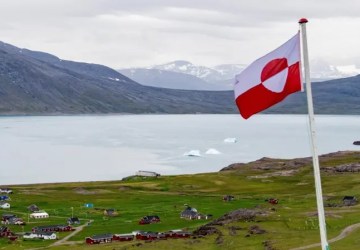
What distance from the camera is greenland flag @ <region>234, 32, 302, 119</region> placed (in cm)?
1978

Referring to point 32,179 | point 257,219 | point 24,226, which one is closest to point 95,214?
point 24,226

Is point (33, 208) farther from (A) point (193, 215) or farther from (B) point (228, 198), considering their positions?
(B) point (228, 198)

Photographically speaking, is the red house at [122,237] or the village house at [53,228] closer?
the red house at [122,237]

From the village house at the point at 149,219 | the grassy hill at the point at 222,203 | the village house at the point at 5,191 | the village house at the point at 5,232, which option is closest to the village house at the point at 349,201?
the grassy hill at the point at 222,203

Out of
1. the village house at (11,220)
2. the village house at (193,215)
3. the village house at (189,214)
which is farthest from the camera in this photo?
the village house at (11,220)

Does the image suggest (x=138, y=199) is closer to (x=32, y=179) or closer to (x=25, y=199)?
(x=25, y=199)

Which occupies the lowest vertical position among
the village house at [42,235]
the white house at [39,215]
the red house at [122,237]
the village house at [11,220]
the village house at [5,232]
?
the red house at [122,237]

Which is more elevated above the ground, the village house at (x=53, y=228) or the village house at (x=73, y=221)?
the village house at (x=73, y=221)

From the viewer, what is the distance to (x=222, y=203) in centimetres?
11456

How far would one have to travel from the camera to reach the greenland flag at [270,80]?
19781 mm

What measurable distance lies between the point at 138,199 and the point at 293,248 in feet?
233

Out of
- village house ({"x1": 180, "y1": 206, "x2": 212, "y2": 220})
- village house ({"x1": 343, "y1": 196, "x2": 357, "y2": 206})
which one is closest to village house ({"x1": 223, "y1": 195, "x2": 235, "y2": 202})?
village house ({"x1": 180, "y1": 206, "x2": 212, "y2": 220})

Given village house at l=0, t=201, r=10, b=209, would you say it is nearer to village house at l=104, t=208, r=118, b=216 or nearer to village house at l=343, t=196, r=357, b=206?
village house at l=104, t=208, r=118, b=216

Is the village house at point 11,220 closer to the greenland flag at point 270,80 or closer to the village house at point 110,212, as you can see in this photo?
the village house at point 110,212
